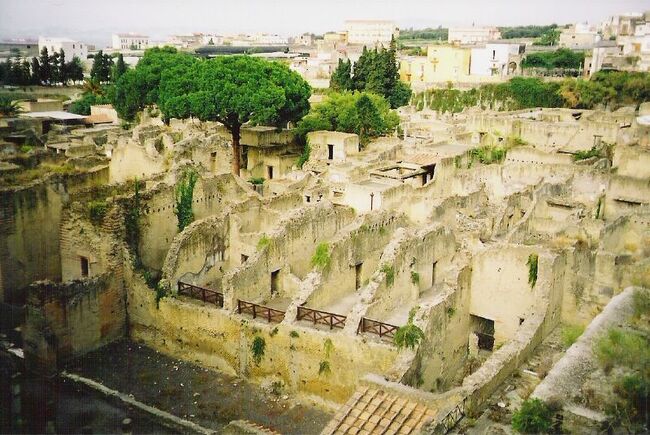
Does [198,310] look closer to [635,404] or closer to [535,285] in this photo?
[535,285]

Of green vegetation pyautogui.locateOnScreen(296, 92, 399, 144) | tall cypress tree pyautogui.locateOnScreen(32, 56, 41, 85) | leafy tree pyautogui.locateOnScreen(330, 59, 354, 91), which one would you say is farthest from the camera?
tall cypress tree pyautogui.locateOnScreen(32, 56, 41, 85)

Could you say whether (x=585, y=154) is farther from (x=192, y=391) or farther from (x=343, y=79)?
(x=343, y=79)

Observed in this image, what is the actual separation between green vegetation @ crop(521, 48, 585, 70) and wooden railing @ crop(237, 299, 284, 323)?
67.5 m

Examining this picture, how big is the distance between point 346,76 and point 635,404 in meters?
55.7

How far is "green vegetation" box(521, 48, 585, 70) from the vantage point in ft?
249

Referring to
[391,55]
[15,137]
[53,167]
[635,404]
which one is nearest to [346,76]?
[391,55]

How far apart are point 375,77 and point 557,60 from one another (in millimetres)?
29267

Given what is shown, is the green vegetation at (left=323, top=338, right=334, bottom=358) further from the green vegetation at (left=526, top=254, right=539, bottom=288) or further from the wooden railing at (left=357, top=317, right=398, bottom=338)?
the green vegetation at (left=526, top=254, right=539, bottom=288)

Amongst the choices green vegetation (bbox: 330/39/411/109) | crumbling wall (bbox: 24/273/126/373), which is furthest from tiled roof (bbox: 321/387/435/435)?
green vegetation (bbox: 330/39/411/109)

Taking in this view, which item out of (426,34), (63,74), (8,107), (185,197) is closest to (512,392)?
(185,197)

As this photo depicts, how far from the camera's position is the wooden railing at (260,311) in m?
17.7

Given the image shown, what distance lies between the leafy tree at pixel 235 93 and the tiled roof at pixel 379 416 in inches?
1019

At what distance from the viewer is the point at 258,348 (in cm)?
1723

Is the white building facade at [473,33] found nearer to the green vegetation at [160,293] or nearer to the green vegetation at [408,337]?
the green vegetation at [160,293]
